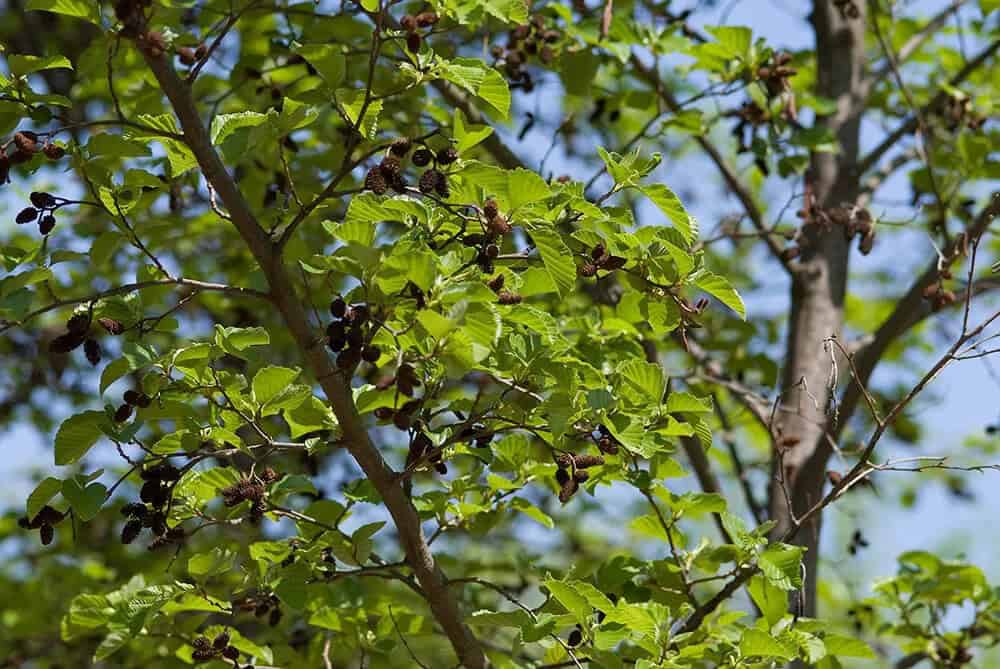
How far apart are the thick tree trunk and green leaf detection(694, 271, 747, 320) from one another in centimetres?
132

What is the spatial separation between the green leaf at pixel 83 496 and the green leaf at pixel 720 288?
127cm

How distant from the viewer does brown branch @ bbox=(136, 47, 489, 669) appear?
2271mm

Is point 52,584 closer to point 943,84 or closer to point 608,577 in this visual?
point 608,577

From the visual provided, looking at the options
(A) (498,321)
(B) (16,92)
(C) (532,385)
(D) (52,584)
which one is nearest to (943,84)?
(C) (532,385)

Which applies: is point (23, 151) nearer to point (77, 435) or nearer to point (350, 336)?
point (77, 435)

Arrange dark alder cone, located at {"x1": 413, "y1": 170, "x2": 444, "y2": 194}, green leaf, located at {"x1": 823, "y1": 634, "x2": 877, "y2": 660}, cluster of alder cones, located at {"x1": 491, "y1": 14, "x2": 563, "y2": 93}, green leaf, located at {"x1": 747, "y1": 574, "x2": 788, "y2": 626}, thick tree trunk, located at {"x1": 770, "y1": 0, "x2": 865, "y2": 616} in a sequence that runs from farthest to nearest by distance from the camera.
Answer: thick tree trunk, located at {"x1": 770, "y1": 0, "x2": 865, "y2": 616} → cluster of alder cones, located at {"x1": 491, "y1": 14, "x2": 563, "y2": 93} → green leaf, located at {"x1": 823, "y1": 634, "x2": 877, "y2": 660} → green leaf, located at {"x1": 747, "y1": 574, "x2": 788, "y2": 626} → dark alder cone, located at {"x1": 413, "y1": 170, "x2": 444, "y2": 194}

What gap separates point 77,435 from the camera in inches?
92.7

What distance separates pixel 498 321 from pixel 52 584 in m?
3.78

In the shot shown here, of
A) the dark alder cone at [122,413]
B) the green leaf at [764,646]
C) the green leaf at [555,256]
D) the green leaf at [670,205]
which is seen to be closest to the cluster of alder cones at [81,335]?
the dark alder cone at [122,413]

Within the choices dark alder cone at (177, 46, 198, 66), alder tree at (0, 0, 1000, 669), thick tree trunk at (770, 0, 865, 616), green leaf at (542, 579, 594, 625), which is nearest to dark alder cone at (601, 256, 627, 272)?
alder tree at (0, 0, 1000, 669)

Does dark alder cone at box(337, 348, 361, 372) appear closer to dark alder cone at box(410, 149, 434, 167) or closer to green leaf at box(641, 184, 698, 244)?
dark alder cone at box(410, 149, 434, 167)

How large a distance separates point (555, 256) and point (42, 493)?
3.85ft

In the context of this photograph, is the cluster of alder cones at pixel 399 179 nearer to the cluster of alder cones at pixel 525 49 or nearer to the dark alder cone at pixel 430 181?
the dark alder cone at pixel 430 181

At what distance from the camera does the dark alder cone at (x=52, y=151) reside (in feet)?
7.32
